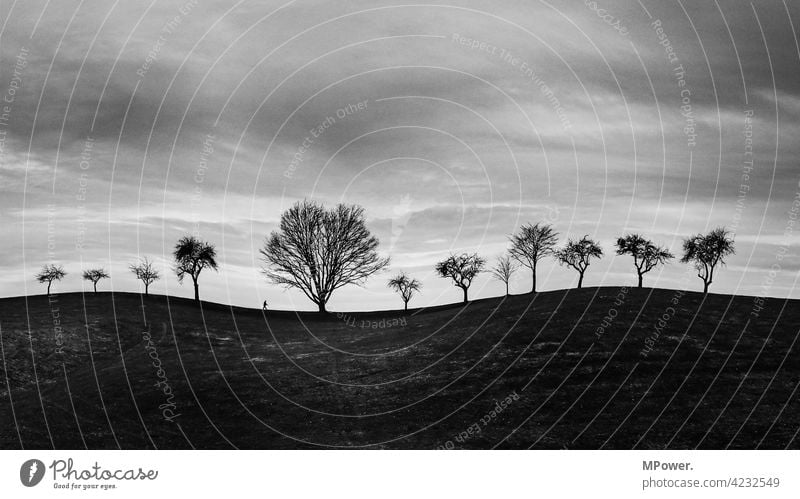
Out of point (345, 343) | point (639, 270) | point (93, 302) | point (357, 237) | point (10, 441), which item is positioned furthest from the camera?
point (639, 270)

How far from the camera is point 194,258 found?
86.4 meters

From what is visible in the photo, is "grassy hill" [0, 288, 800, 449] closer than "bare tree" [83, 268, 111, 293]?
Yes

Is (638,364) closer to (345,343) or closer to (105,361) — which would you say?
(345,343)

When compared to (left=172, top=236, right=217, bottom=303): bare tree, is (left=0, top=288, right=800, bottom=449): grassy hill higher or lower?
lower

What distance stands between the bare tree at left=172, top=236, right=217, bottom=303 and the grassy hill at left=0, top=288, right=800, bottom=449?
94.7ft

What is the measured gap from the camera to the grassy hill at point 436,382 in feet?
81.7

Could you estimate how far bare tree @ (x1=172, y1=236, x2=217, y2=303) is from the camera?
82750mm

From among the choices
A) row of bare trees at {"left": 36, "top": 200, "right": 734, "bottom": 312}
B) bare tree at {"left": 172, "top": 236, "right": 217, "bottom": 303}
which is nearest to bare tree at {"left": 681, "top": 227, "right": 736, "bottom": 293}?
row of bare trees at {"left": 36, "top": 200, "right": 734, "bottom": 312}

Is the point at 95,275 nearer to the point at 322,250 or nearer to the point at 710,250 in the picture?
the point at 322,250

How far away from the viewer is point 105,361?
43.8 m

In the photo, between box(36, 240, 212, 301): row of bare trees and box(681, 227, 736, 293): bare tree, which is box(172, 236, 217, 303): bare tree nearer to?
box(36, 240, 212, 301): row of bare trees

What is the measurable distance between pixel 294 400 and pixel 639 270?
67090mm

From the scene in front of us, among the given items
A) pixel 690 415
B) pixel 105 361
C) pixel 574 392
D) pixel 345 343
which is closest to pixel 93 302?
pixel 105 361

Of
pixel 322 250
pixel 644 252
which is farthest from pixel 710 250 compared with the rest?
pixel 322 250
